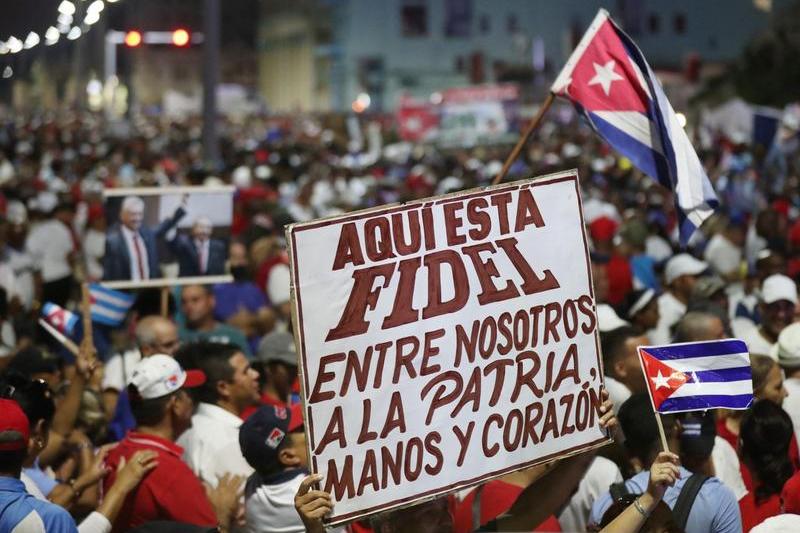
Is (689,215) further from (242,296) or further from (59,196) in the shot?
(59,196)

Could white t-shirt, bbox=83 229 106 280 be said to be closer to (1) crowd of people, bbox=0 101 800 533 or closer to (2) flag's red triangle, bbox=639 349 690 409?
(1) crowd of people, bbox=0 101 800 533

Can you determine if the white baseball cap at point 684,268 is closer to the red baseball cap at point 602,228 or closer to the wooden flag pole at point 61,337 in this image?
the red baseball cap at point 602,228

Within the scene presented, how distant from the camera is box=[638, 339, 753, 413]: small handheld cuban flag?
4738 millimetres

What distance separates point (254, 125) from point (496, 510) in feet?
Answer: 196

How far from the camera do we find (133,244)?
33.2 feet

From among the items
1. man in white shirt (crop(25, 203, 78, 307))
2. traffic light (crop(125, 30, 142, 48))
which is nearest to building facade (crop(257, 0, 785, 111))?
traffic light (crop(125, 30, 142, 48))

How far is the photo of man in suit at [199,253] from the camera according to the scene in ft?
33.7

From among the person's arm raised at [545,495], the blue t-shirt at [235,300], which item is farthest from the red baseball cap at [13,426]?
the blue t-shirt at [235,300]

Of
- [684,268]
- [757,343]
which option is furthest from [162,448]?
[684,268]

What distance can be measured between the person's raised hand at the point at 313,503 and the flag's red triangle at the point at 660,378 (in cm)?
108

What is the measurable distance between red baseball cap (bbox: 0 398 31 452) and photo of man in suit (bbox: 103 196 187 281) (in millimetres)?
5024

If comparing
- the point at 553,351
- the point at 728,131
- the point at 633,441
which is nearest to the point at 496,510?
the point at 633,441

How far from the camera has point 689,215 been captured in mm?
6488

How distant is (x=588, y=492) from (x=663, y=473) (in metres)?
1.62
